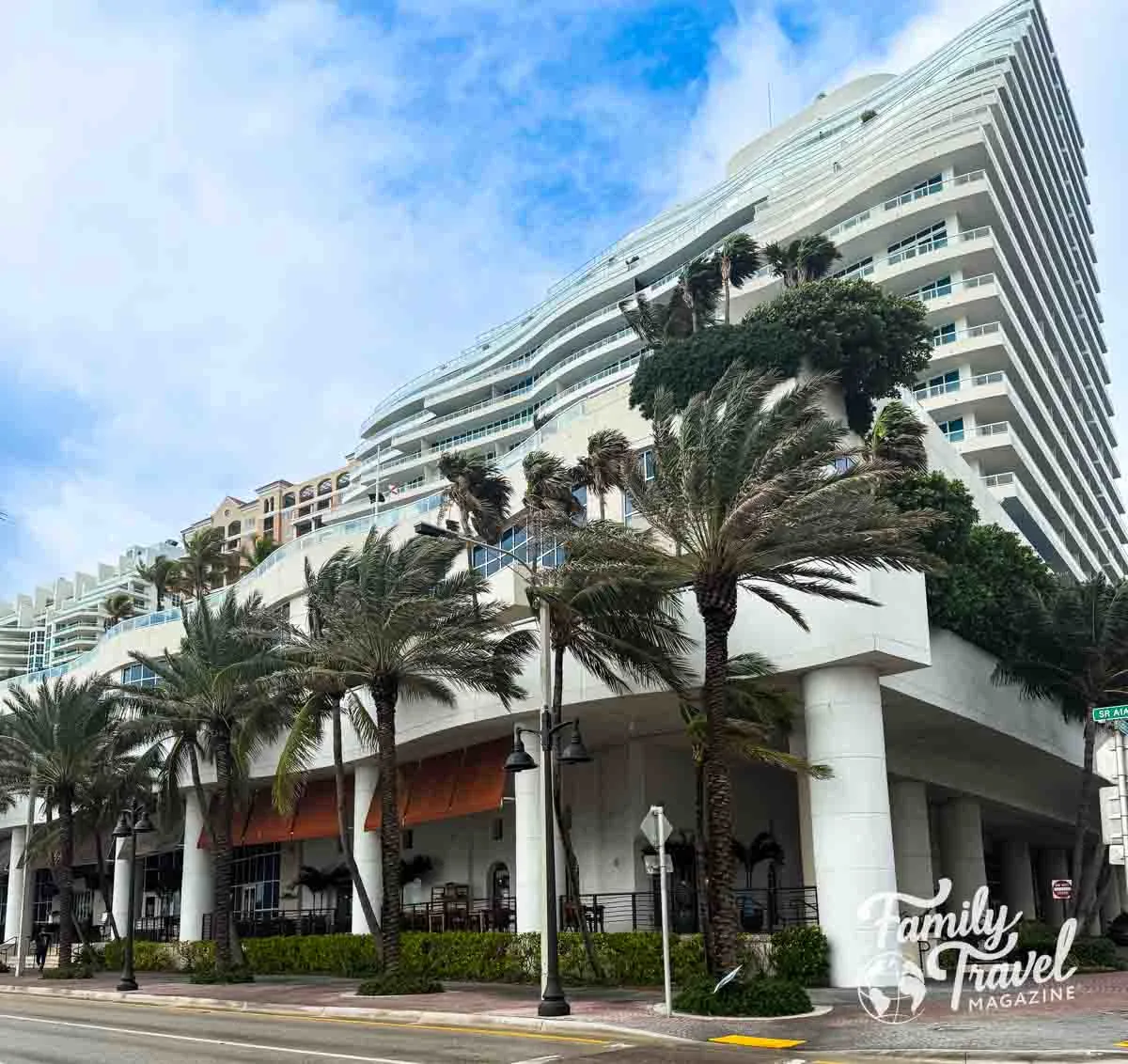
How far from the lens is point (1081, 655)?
34438 millimetres

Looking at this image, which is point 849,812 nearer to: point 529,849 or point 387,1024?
point 529,849

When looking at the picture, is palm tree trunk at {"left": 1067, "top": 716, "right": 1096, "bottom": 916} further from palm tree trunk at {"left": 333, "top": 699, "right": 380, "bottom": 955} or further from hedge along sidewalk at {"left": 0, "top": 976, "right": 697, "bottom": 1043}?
palm tree trunk at {"left": 333, "top": 699, "right": 380, "bottom": 955}

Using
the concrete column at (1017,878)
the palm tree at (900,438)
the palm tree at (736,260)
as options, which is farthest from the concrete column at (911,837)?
the palm tree at (736,260)

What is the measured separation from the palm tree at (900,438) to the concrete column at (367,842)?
17.7m

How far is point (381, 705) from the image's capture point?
29.3 metres

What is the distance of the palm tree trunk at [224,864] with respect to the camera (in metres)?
35.0

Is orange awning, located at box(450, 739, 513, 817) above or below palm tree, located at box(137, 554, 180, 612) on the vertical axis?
below

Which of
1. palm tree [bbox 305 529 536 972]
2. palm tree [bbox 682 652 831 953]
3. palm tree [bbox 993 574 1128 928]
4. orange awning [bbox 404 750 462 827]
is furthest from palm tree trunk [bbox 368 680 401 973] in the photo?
palm tree [bbox 993 574 1128 928]

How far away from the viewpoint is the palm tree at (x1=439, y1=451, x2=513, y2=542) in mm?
42031

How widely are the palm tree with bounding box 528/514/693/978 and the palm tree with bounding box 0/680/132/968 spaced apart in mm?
21453

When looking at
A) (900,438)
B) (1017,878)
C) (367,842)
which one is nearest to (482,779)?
(367,842)

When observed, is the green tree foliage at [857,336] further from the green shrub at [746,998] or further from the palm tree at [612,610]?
the green shrub at [746,998]

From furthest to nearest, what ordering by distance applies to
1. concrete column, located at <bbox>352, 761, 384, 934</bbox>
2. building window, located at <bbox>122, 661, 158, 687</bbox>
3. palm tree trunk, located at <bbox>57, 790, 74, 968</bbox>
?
building window, located at <bbox>122, 661, 158, 687</bbox>, palm tree trunk, located at <bbox>57, 790, 74, 968</bbox>, concrete column, located at <bbox>352, 761, 384, 934</bbox>

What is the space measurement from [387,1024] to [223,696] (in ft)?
53.1
